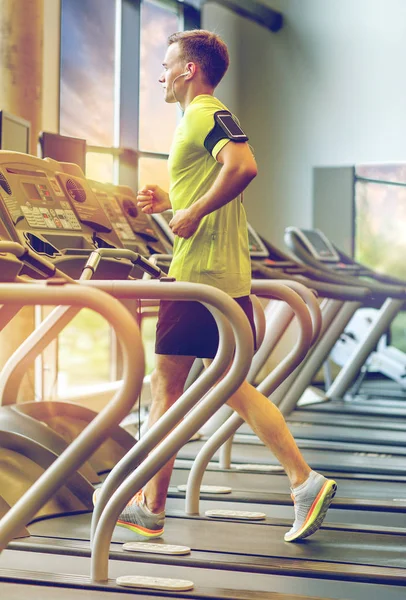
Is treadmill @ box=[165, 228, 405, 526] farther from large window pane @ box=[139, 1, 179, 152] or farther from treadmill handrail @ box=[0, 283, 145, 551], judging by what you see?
large window pane @ box=[139, 1, 179, 152]

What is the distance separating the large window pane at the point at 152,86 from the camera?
7.41 meters

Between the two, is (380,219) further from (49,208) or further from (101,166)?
(49,208)

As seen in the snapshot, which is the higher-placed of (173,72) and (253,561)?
(173,72)

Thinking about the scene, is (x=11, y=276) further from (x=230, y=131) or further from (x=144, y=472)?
(x=230, y=131)

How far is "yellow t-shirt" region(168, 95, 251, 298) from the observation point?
2.78 m

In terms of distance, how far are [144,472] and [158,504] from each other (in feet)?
1.70

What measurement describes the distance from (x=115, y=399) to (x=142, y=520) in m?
0.98

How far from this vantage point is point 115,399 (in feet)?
6.55

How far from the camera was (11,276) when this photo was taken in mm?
2131

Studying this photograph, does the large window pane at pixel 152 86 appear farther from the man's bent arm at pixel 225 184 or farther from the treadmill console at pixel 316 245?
the man's bent arm at pixel 225 184

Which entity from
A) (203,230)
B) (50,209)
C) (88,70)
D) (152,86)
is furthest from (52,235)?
(152,86)

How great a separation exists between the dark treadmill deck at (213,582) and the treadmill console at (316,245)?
156 inches

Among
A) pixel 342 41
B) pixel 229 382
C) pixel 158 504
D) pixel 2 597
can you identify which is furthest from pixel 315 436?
pixel 342 41

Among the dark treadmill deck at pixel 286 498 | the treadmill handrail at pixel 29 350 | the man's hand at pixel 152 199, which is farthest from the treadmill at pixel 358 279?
the man's hand at pixel 152 199
